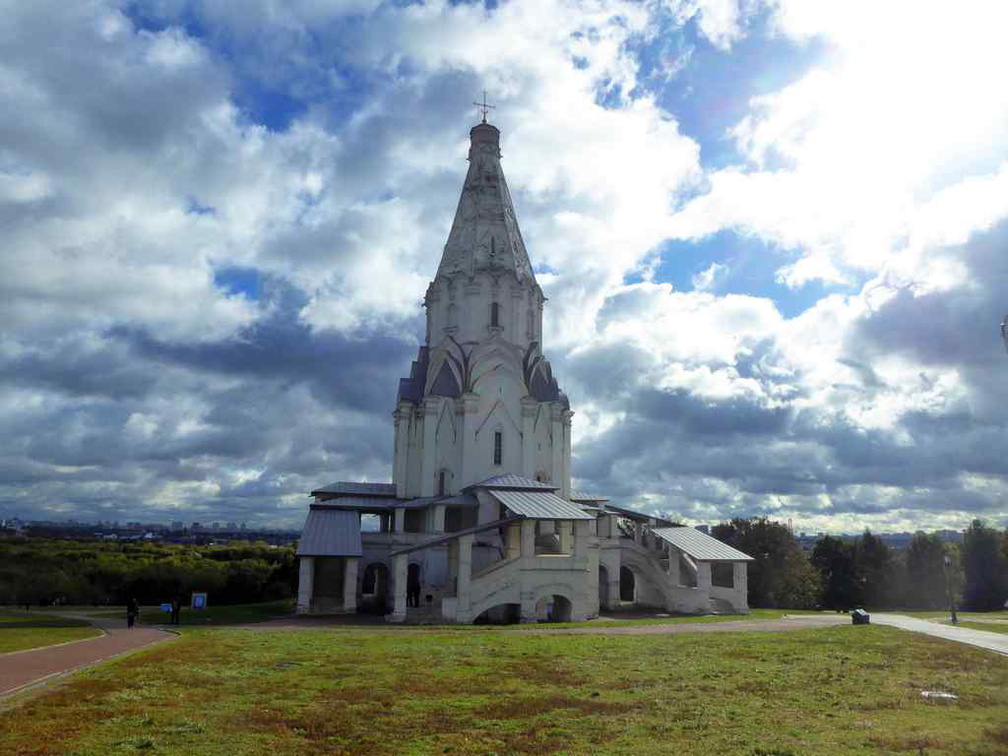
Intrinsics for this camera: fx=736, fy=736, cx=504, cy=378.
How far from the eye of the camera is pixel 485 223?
44.9 m

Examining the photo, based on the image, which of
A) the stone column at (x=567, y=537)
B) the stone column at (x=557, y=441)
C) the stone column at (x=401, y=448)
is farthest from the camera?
the stone column at (x=557, y=441)

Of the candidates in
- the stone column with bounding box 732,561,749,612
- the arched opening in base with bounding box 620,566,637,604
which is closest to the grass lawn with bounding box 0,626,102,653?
the stone column with bounding box 732,561,749,612

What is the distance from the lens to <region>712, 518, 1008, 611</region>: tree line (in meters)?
53.9

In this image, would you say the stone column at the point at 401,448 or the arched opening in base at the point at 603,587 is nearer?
the arched opening in base at the point at 603,587

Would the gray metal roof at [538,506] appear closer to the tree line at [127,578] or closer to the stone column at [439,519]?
the stone column at [439,519]

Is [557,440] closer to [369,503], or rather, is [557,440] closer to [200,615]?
[369,503]

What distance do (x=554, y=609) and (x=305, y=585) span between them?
10815 millimetres

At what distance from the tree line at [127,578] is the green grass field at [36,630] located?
11.2 metres

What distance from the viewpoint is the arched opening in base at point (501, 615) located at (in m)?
31.1

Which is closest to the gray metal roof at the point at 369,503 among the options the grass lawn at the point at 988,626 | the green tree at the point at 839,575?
the grass lawn at the point at 988,626

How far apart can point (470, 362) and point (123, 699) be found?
3046 cm

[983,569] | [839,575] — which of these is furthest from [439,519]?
[983,569]

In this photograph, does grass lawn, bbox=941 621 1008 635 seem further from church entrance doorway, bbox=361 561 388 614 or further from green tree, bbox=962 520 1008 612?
green tree, bbox=962 520 1008 612

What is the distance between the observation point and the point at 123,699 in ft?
39.2
